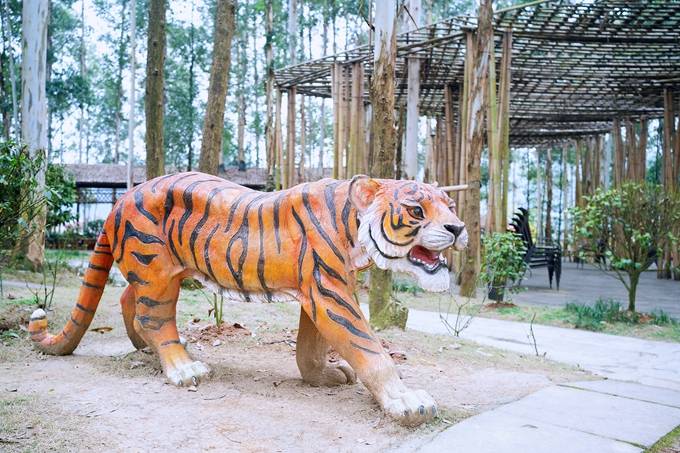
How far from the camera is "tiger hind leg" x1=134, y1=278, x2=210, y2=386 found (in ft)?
12.9

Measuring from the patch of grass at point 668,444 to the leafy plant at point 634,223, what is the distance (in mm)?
5295

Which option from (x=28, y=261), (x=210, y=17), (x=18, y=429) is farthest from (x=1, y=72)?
(x=18, y=429)

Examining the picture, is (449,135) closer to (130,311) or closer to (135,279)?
(130,311)

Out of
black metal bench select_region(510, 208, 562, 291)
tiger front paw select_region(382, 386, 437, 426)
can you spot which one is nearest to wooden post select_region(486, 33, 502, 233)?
black metal bench select_region(510, 208, 562, 291)

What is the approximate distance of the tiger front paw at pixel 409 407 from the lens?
3.12 metres

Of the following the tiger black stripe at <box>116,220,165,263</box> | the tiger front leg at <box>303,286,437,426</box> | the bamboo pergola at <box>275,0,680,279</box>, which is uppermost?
the bamboo pergola at <box>275,0,680,279</box>

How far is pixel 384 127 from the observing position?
19.5ft

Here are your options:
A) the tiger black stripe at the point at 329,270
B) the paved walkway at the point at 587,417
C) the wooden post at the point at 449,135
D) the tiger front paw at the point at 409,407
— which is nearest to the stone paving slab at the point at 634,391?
the paved walkway at the point at 587,417

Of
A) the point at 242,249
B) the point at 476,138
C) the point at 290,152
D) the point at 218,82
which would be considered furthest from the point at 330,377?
the point at 290,152

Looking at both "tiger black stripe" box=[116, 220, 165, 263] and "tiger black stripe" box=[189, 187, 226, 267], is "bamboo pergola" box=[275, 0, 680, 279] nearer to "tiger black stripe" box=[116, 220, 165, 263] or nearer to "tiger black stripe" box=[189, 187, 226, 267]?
"tiger black stripe" box=[189, 187, 226, 267]

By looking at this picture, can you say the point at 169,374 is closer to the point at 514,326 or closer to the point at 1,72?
the point at 514,326

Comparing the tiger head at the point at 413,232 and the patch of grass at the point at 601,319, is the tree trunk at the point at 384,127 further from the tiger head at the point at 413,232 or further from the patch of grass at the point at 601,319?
the tiger head at the point at 413,232

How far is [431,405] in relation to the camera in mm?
3191

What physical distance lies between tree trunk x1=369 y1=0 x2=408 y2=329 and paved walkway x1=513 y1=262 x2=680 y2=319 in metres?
5.14
